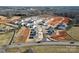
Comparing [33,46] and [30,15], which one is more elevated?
[30,15]
